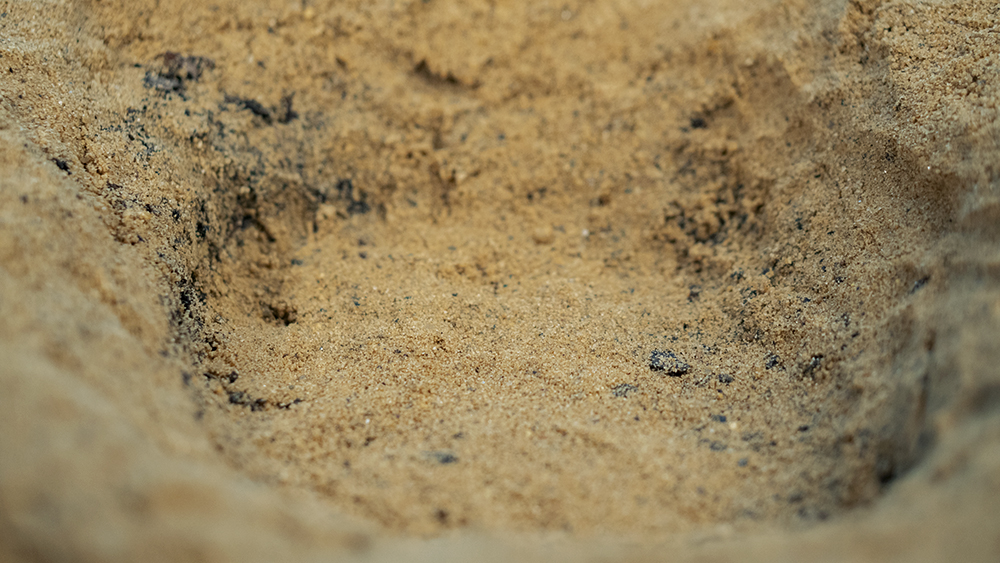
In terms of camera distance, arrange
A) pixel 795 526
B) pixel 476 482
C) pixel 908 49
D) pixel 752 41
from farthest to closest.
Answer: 1. pixel 752 41
2. pixel 908 49
3. pixel 476 482
4. pixel 795 526

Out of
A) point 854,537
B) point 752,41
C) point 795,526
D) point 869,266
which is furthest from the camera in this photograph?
point 752,41

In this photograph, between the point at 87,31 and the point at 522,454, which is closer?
the point at 522,454

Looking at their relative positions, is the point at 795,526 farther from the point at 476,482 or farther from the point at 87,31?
the point at 87,31

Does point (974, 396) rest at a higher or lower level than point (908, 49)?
lower

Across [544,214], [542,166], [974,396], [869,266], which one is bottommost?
[974,396]

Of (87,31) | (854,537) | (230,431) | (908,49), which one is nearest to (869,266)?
(908,49)

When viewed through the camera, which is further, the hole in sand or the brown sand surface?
the hole in sand

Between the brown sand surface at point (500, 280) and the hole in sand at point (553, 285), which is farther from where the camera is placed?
the hole in sand at point (553, 285)
